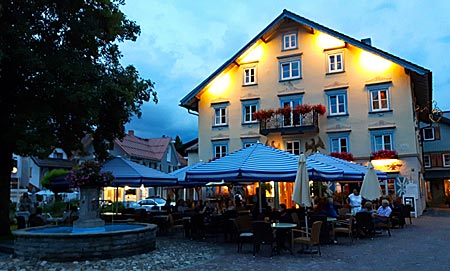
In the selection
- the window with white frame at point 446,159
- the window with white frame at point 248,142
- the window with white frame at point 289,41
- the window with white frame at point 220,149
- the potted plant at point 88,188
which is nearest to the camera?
the potted plant at point 88,188

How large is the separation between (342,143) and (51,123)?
54.6 feet

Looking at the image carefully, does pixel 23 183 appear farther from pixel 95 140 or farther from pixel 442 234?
pixel 442 234

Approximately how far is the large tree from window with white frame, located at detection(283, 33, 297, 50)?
45.2 ft

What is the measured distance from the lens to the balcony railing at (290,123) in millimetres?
23562

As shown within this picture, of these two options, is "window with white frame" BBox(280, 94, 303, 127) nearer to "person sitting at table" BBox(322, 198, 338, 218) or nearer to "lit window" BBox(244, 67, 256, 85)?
"lit window" BBox(244, 67, 256, 85)

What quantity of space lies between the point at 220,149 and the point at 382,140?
32.9 ft

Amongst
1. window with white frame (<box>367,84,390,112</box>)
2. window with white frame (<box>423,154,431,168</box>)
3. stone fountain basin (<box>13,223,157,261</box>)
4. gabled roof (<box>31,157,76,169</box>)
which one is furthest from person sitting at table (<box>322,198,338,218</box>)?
gabled roof (<box>31,157,76,169</box>)

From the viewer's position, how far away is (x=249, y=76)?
2672 centimetres

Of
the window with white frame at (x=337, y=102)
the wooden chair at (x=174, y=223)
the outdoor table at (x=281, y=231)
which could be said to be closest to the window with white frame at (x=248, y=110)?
the window with white frame at (x=337, y=102)

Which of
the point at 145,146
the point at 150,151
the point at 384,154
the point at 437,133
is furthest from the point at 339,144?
the point at 145,146

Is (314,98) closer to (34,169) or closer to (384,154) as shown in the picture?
(384,154)

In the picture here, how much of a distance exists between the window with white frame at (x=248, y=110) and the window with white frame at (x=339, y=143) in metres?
5.12

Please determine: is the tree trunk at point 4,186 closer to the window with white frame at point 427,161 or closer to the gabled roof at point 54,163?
the gabled roof at point 54,163

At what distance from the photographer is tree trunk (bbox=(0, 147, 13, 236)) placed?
12.4 m
